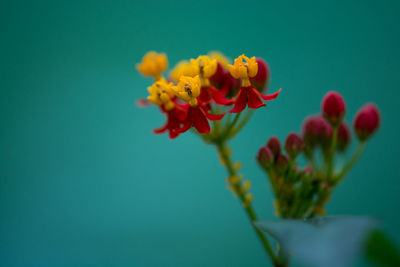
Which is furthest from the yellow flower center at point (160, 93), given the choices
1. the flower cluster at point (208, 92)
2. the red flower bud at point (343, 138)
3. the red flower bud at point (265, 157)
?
the red flower bud at point (343, 138)

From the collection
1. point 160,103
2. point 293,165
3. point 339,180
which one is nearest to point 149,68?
point 160,103

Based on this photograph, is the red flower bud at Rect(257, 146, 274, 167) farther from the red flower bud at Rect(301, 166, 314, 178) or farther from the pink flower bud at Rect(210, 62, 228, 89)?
the pink flower bud at Rect(210, 62, 228, 89)

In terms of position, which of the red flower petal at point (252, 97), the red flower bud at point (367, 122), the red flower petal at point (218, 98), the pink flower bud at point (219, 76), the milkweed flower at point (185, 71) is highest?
the milkweed flower at point (185, 71)

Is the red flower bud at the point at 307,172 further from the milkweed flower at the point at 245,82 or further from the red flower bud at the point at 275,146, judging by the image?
the milkweed flower at the point at 245,82

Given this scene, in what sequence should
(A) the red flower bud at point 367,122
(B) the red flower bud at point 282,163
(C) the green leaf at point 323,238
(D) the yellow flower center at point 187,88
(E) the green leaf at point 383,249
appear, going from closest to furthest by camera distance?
(C) the green leaf at point 323,238 < (E) the green leaf at point 383,249 < (D) the yellow flower center at point 187,88 < (B) the red flower bud at point 282,163 < (A) the red flower bud at point 367,122

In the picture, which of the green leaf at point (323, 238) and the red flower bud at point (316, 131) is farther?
the red flower bud at point (316, 131)

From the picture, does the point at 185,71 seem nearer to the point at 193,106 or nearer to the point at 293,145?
the point at 193,106
